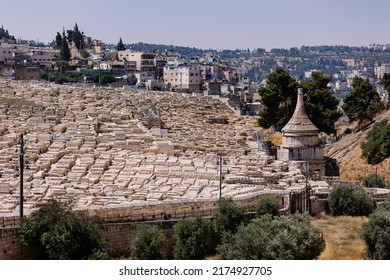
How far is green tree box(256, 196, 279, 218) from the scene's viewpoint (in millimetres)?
19480

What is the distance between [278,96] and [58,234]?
88.4 feet

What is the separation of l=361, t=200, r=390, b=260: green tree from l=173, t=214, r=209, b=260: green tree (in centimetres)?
394

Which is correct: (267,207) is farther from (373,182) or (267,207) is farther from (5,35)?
(5,35)

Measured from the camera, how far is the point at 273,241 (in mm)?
16531

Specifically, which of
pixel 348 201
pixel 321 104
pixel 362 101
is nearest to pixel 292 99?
pixel 321 104

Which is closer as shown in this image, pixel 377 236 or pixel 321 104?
pixel 377 236

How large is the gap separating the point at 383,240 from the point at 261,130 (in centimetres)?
3063

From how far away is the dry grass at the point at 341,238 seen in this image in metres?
17.8

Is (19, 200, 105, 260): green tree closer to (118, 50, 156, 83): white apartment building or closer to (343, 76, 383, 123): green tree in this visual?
(343, 76, 383, 123): green tree

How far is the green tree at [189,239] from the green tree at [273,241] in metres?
0.51

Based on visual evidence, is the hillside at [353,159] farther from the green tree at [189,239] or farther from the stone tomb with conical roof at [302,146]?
the green tree at [189,239]

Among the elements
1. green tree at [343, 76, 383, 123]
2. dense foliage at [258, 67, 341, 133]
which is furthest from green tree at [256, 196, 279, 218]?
green tree at [343, 76, 383, 123]

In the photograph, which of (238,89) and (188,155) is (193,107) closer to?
(188,155)
